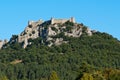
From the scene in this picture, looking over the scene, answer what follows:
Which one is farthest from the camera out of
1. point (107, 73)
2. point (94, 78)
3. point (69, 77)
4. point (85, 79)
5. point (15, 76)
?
point (15, 76)

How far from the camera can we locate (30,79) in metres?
196

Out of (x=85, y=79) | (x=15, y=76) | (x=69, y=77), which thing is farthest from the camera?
(x=15, y=76)

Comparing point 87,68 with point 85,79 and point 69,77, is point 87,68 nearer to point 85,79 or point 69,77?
point 85,79

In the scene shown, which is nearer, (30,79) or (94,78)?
(94,78)

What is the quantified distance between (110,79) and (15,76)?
85.4m

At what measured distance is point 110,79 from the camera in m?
115

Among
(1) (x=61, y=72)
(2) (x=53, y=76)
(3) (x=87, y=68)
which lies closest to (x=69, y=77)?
(1) (x=61, y=72)

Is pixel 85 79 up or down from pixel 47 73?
down

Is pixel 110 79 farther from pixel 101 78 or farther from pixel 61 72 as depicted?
pixel 61 72

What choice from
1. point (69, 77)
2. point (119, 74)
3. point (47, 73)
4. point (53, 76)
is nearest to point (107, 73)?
point (119, 74)

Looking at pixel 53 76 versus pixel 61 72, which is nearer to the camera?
pixel 53 76

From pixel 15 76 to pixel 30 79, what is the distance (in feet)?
16.5

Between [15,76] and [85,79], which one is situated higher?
[15,76]

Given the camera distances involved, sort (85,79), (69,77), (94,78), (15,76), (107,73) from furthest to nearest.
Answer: (15,76) < (69,77) < (107,73) < (94,78) < (85,79)
